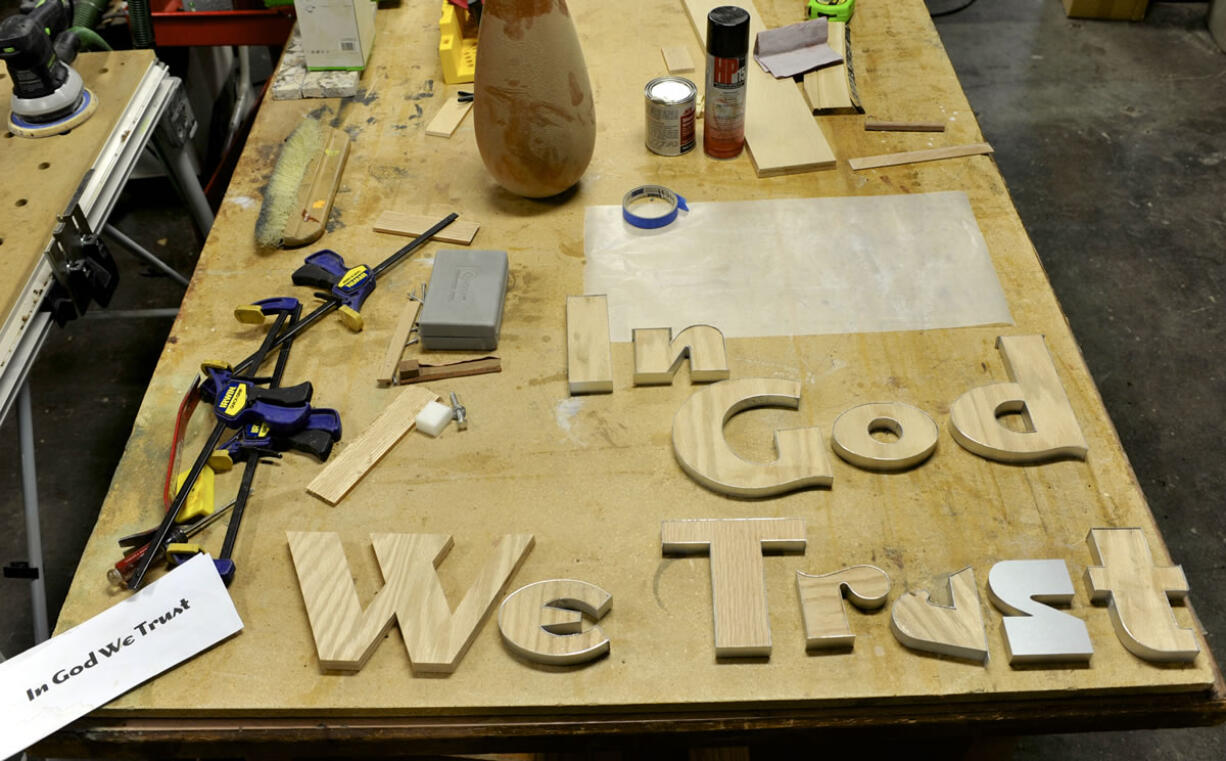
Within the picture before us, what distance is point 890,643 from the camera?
1068mm

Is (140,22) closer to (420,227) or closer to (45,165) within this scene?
(45,165)

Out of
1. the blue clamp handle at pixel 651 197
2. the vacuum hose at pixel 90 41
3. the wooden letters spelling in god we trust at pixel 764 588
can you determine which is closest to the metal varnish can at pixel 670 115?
the blue clamp handle at pixel 651 197

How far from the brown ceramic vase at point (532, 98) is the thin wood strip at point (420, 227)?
0.10 metres

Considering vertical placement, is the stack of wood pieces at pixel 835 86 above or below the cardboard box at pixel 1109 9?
above

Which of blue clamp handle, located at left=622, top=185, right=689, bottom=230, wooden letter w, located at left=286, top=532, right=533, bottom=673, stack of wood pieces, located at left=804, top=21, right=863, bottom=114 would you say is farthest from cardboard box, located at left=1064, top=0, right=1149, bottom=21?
wooden letter w, located at left=286, top=532, right=533, bottom=673

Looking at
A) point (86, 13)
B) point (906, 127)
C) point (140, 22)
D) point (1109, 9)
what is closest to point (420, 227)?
point (906, 127)

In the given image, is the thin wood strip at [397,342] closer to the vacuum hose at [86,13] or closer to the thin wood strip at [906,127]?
the thin wood strip at [906,127]

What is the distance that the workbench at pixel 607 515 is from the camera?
40.8 inches

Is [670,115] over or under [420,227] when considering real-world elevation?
over

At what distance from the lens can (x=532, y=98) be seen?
149 centimetres

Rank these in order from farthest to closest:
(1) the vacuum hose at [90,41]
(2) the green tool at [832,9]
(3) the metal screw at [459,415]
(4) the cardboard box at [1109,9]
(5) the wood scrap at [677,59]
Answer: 1. (4) the cardboard box at [1109,9]
2. (1) the vacuum hose at [90,41]
3. (2) the green tool at [832,9]
4. (5) the wood scrap at [677,59]
5. (3) the metal screw at [459,415]

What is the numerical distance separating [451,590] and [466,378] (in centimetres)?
36

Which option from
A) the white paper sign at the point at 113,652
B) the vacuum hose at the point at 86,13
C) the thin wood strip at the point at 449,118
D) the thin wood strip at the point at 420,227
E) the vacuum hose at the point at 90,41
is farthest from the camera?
the vacuum hose at the point at 86,13

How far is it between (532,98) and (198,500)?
0.76 m
